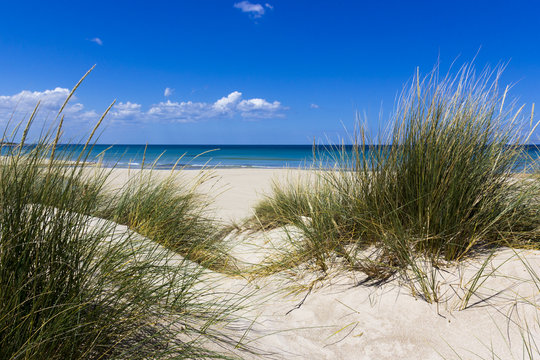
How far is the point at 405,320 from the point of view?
203 centimetres

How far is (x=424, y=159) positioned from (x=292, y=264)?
4.16ft

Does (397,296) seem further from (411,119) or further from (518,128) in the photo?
(518,128)

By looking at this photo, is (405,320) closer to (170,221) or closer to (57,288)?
(57,288)

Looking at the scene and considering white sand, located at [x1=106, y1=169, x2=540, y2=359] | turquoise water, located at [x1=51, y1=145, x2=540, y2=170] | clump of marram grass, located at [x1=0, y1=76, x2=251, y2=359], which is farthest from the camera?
turquoise water, located at [x1=51, y1=145, x2=540, y2=170]

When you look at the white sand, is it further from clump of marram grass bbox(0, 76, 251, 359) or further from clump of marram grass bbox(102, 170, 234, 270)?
clump of marram grass bbox(102, 170, 234, 270)

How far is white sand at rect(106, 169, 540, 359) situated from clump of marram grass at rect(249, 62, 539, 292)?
0.16 m

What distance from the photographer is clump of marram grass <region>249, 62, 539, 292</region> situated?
91.6 inches

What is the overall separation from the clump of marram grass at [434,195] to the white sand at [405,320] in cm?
16

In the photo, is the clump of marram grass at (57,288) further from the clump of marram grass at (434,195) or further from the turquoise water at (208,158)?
the clump of marram grass at (434,195)

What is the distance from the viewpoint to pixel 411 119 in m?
2.68

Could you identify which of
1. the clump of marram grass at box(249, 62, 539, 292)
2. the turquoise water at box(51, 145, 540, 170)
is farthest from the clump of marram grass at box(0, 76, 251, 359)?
the clump of marram grass at box(249, 62, 539, 292)

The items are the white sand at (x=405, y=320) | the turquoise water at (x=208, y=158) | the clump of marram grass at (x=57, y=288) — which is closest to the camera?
the clump of marram grass at (x=57, y=288)

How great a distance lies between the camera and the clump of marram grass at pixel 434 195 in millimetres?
Answer: 2326

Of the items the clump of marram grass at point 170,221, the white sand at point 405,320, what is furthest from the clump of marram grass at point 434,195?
the clump of marram grass at point 170,221
